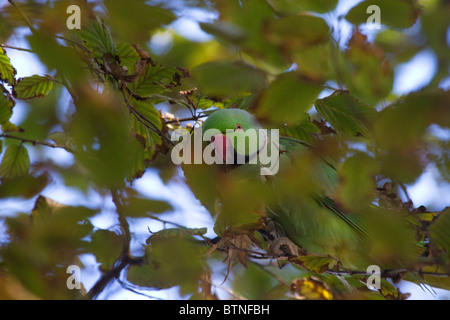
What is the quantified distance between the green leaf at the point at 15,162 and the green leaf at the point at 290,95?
6.55 feet

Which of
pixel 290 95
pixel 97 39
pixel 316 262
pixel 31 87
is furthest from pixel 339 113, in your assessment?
pixel 31 87

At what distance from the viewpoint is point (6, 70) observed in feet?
8.04

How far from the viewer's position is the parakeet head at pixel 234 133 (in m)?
2.48

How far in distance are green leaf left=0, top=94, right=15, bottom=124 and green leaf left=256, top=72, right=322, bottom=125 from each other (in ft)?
6.14

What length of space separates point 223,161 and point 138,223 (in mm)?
1193

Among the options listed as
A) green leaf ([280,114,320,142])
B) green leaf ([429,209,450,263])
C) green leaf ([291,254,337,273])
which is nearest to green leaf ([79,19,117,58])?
green leaf ([280,114,320,142])

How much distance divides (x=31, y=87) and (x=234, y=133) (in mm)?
1334

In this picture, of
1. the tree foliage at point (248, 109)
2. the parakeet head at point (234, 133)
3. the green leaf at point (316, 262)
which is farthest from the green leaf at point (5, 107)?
the green leaf at point (316, 262)

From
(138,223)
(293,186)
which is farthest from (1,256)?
(293,186)

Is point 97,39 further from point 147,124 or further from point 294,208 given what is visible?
point 294,208

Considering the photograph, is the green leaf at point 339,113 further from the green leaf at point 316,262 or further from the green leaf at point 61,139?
the green leaf at point 61,139

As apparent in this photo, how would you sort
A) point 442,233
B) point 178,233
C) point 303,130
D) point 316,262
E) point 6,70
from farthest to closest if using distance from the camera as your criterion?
1. point 6,70
2. point 303,130
3. point 316,262
4. point 178,233
5. point 442,233

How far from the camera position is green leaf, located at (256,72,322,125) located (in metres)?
1.32

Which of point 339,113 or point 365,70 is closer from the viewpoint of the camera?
point 365,70
